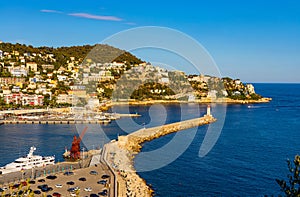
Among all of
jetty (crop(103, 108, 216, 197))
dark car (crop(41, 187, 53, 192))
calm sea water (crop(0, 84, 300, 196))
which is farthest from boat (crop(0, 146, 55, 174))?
dark car (crop(41, 187, 53, 192))

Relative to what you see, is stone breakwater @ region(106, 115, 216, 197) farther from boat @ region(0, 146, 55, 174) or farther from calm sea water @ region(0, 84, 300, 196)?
boat @ region(0, 146, 55, 174)

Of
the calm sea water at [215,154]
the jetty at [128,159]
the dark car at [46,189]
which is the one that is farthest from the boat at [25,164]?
the dark car at [46,189]

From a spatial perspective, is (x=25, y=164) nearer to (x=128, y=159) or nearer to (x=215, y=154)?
(x=128, y=159)

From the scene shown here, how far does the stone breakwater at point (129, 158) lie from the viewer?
8250mm

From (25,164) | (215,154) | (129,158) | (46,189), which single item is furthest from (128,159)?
(46,189)

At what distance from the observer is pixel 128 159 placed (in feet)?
36.6

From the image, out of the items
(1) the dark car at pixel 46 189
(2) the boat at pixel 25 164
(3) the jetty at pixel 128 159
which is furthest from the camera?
(2) the boat at pixel 25 164

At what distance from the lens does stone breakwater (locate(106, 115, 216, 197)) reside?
8.25m

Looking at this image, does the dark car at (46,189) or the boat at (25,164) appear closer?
the dark car at (46,189)

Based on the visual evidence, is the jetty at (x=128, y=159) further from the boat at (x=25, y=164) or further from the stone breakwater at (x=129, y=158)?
the boat at (x=25, y=164)

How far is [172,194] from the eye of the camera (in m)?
8.45

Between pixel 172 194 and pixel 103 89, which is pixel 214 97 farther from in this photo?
pixel 172 194

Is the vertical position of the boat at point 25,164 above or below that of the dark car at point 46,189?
above

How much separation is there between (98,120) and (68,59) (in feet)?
72.6
